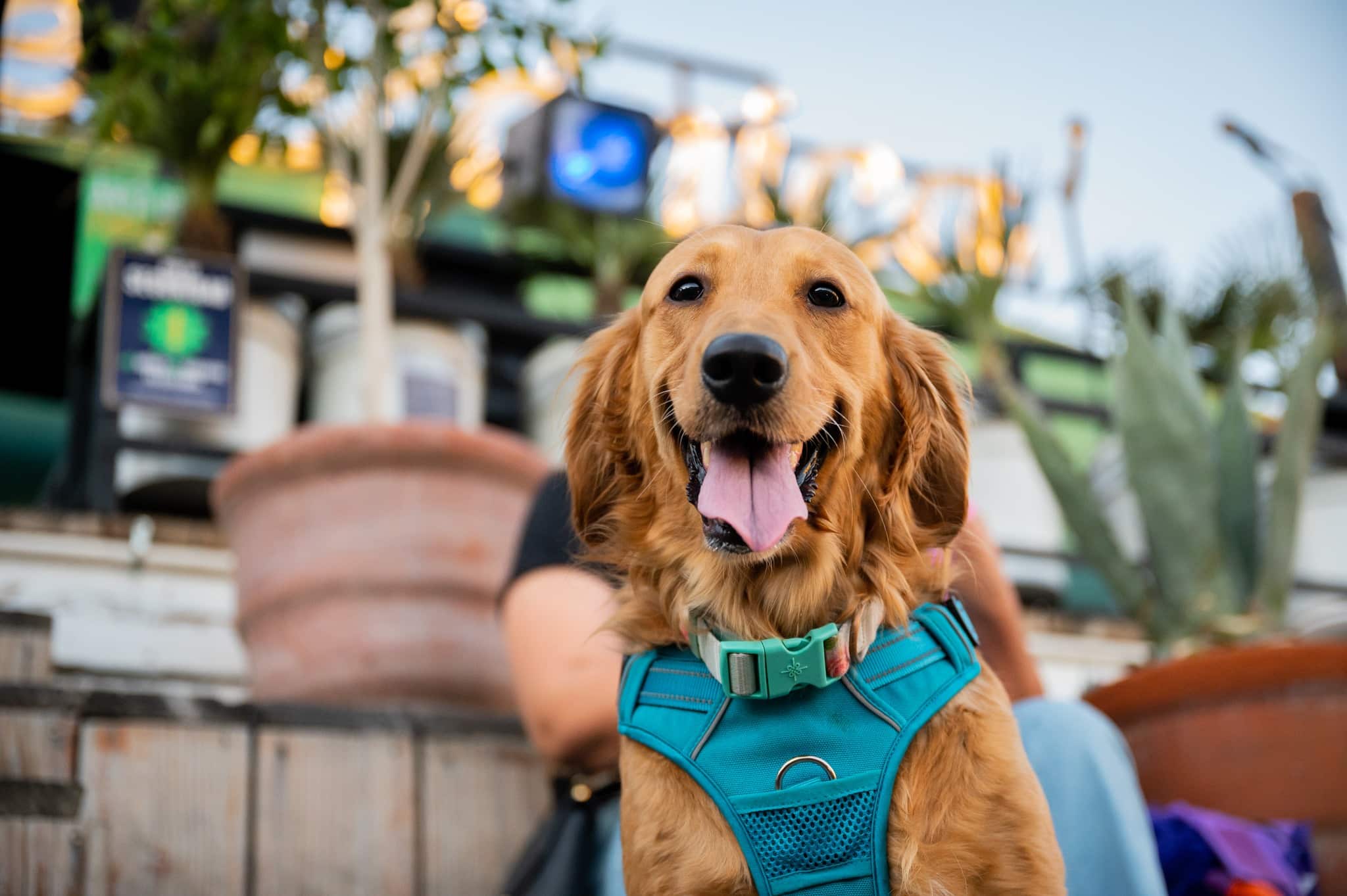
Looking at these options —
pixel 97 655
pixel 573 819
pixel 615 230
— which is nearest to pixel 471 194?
pixel 615 230

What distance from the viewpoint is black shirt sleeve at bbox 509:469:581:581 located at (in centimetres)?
229

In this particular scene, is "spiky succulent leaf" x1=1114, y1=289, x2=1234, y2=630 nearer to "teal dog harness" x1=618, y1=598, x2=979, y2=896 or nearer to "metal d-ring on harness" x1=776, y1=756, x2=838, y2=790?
"teal dog harness" x1=618, y1=598, x2=979, y2=896

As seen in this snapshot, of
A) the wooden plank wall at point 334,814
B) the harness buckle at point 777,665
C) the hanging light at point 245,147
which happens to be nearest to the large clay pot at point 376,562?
the wooden plank wall at point 334,814

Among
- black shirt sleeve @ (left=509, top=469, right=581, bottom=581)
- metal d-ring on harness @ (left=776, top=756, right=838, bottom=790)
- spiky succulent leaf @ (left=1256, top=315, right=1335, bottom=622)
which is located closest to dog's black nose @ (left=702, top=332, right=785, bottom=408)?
metal d-ring on harness @ (left=776, top=756, right=838, bottom=790)

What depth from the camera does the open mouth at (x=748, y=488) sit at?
1.38 m

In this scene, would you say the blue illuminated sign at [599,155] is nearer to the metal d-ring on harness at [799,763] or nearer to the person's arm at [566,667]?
the person's arm at [566,667]

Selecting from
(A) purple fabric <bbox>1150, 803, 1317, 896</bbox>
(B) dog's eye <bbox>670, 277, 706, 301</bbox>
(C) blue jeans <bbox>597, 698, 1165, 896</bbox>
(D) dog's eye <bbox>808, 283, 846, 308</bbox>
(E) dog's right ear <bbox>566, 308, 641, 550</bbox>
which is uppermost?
(B) dog's eye <bbox>670, 277, 706, 301</bbox>

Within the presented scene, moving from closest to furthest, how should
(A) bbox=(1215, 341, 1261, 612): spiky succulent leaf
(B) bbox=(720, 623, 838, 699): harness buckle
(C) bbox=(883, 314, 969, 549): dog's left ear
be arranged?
(B) bbox=(720, 623, 838, 699): harness buckle, (C) bbox=(883, 314, 969, 549): dog's left ear, (A) bbox=(1215, 341, 1261, 612): spiky succulent leaf

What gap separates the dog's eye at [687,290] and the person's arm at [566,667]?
620 millimetres

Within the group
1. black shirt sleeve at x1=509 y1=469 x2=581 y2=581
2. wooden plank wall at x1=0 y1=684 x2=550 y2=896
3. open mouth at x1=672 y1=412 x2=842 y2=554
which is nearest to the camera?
open mouth at x1=672 y1=412 x2=842 y2=554

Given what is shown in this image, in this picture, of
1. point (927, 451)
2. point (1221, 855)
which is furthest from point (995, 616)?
point (927, 451)

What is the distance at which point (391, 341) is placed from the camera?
13.2 feet

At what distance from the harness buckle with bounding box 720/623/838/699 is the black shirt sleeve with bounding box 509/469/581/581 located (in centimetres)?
81

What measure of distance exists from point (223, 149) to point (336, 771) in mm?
2398
